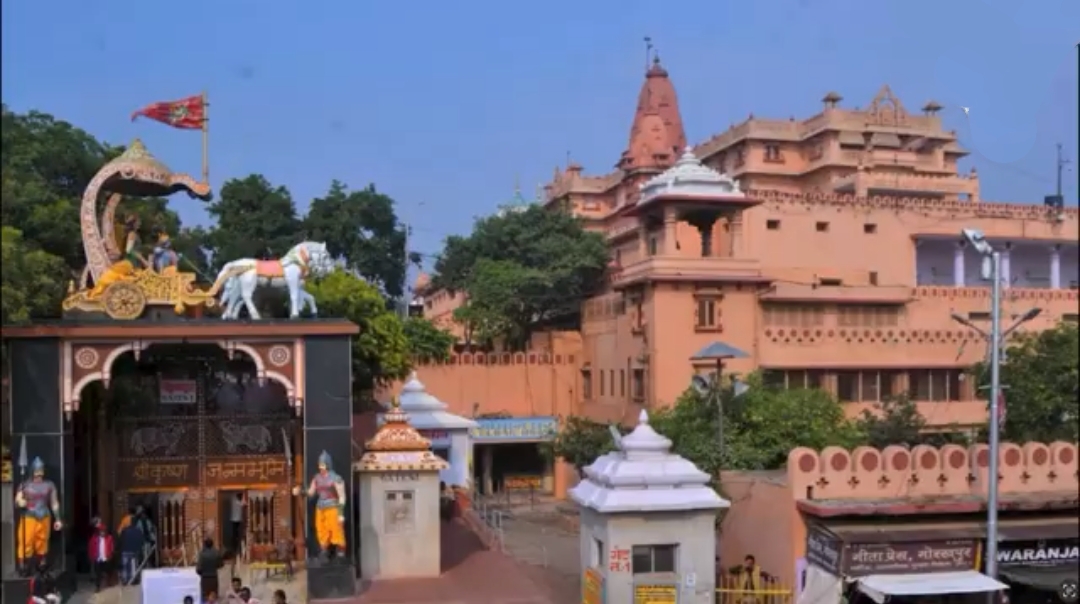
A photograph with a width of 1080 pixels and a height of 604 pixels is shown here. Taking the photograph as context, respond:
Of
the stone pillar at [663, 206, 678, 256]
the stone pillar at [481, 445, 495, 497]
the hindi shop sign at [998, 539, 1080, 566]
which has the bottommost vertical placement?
the stone pillar at [481, 445, 495, 497]

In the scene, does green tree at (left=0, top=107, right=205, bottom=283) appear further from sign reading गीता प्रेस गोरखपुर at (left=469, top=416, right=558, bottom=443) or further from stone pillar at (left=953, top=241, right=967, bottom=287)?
stone pillar at (left=953, top=241, right=967, bottom=287)

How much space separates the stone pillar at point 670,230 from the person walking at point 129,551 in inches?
678

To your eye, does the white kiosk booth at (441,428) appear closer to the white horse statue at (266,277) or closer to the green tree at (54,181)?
the green tree at (54,181)

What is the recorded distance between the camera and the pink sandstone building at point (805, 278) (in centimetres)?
2988

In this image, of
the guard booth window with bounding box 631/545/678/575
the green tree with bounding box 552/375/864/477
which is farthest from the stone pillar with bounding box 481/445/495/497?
the guard booth window with bounding box 631/545/678/575

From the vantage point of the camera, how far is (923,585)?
13.7 meters

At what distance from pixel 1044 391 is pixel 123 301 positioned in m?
18.8

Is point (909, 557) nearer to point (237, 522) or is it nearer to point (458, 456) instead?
point (237, 522)

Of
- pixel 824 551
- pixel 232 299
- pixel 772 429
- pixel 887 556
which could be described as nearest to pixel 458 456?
pixel 772 429

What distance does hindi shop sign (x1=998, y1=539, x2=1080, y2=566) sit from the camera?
14.5 metres

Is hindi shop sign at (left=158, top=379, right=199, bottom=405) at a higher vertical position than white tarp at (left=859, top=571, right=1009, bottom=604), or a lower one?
higher

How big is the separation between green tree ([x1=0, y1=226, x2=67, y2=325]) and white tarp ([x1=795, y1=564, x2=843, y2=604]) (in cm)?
1031

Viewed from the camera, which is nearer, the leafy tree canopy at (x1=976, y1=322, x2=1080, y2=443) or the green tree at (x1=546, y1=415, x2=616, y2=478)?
the leafy tree canopy at (x1=976, y1=322, x2=1080, y2=443)

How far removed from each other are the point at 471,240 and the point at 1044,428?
82.2ft
